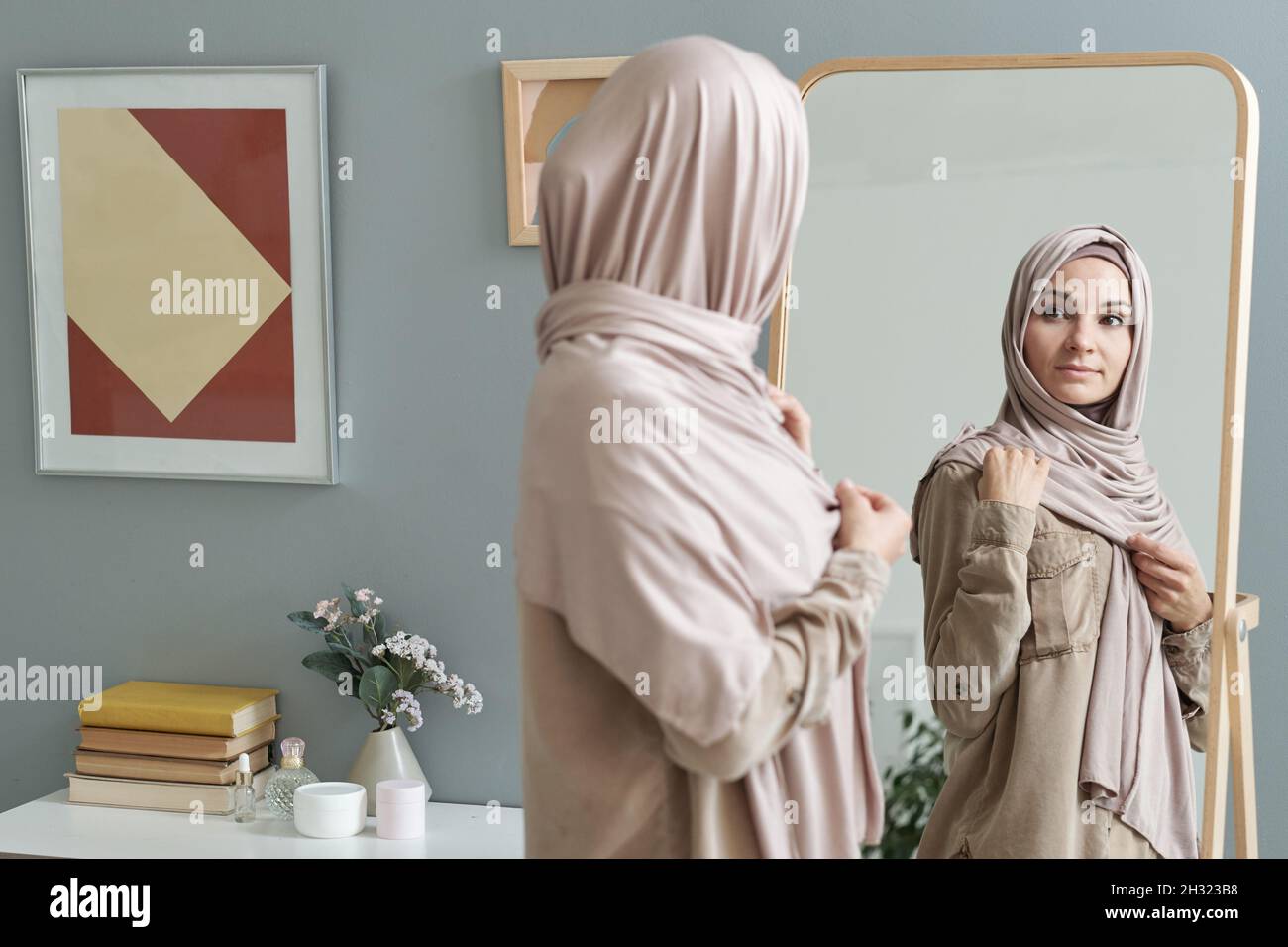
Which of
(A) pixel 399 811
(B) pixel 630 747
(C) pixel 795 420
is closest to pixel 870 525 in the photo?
(C) pixel 795 420

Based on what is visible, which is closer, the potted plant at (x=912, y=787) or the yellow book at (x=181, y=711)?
the potted plant at (x=912, y=787)

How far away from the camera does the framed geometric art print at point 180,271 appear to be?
2.30 m

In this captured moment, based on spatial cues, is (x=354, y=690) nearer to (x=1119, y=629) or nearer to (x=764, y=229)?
(x=1119, y=629)

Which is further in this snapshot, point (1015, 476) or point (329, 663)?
point (329, 663)

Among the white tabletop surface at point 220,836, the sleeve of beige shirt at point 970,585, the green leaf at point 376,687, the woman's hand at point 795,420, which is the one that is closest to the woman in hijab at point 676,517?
the woman's hand at point 795,420

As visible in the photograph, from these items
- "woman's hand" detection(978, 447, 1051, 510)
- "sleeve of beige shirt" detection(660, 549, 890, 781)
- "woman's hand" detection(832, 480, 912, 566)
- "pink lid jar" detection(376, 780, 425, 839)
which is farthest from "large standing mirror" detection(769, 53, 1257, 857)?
"pink lid jar" detection(376, 780, 425, 839)

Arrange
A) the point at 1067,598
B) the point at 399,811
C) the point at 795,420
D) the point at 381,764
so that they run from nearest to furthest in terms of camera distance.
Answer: the point at 795,420, the point at 1067,598, the point at 399,811, the point at 381,764

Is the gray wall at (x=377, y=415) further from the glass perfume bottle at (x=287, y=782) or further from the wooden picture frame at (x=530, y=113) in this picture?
the glass perfume bottle at (x=287, y=782)

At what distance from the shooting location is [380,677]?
2219 millimetres

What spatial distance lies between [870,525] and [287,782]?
1509mm

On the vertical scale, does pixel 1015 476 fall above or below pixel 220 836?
above

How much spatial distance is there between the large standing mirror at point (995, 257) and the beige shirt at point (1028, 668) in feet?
0.28

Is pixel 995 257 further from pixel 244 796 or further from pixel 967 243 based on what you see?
pixel 244 796
